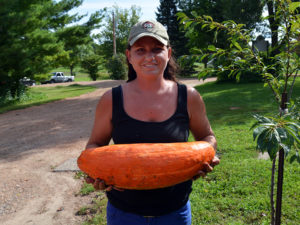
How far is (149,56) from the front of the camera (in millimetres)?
1673

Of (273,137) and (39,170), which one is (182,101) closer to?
(273,137)

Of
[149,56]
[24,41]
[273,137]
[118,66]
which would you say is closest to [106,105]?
[149,56]

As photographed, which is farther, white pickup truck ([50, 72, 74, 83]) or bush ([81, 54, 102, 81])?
white pickup truck ([50, 72, 74, 83])

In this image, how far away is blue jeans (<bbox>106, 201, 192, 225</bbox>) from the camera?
5.44 feet

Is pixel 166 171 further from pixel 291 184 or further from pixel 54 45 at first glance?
pixel 54 45

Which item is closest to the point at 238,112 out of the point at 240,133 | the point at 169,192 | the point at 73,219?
the point at 240,133

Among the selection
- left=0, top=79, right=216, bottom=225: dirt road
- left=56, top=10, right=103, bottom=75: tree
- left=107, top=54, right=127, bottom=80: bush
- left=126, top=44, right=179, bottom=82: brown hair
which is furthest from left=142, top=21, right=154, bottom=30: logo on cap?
left=107, top=54, right=127, bottom=80: bush

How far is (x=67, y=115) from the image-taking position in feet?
35.8

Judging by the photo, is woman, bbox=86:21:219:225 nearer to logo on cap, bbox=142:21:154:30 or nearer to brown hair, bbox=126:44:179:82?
logo on cap, bbox=142:21:154:30

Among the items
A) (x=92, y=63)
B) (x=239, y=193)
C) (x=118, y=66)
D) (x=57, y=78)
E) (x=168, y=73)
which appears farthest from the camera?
(x=57, y=78)

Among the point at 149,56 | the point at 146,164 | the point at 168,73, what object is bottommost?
the point at 146,164

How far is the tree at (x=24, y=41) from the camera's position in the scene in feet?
41.9

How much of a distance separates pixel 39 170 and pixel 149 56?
4359mm

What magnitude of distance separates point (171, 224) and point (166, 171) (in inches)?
14.5
